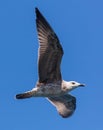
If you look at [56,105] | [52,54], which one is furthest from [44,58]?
[56,105]

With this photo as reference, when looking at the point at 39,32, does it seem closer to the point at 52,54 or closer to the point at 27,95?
the point at 52,54

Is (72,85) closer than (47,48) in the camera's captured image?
No

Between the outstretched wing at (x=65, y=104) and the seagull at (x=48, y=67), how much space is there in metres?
1.24

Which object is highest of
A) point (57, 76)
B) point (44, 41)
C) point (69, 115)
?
point (44, 41)

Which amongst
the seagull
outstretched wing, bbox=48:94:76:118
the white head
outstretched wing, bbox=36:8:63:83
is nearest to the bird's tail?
the seagull

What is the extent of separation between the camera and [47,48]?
87.5 ft

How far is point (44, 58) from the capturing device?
87.2 feet

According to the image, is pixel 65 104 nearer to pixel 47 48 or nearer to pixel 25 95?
pixel 25 95

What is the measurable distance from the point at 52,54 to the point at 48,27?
125cm

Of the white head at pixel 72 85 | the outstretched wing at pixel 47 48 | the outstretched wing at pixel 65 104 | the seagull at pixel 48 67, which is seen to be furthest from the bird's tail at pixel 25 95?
the outstretched wing at pixel 65 104

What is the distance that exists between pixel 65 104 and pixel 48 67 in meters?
3.16

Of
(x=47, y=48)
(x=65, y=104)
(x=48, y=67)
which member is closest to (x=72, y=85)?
(x=48, y=67)

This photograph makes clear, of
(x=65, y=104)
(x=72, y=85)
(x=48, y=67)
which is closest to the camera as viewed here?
(x=48, y=67)

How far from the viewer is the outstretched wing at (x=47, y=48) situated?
26.5 meters
